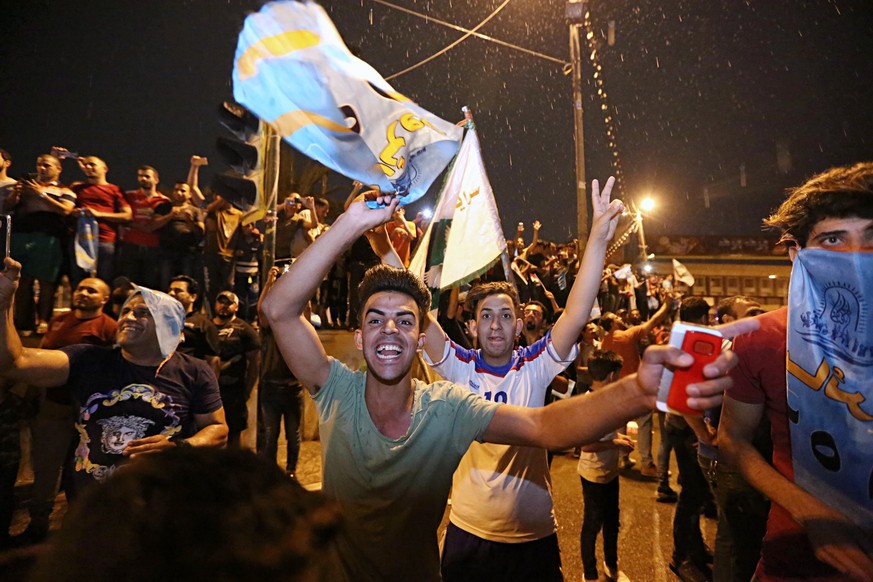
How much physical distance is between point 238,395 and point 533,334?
3979mm

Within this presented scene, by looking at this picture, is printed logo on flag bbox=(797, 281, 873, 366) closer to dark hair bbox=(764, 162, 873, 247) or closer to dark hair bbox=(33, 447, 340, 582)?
dark hair bbox=(764, 162, 873, 247)

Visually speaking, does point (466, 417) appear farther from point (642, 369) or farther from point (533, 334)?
point (533, 334)

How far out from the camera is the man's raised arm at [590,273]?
288 centimetres

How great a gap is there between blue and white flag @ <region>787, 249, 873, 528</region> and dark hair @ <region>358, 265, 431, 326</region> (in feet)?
5.28

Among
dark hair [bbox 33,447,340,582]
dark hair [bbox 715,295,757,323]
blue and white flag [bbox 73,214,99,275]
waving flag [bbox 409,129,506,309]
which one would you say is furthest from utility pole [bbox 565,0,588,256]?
dark hair [bbox 33,447,340,582]

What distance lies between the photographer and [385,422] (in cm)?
232

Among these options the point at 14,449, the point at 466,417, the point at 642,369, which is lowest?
the point at 14,449

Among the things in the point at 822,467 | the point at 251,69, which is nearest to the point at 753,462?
the point at 822,467

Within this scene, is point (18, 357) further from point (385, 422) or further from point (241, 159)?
point (241, 159)

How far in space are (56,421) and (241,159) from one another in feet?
9.62

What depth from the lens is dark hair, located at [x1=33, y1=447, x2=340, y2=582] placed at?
66cm

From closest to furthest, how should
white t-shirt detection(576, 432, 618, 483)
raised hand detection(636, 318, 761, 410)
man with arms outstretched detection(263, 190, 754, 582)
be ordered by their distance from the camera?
raised hand detection(636, 318, 761, 410) → man with arms outstretched detection(263, 190, 754, 582) → white t-shirt detection(576, 432, 618, 483)

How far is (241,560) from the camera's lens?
682mm

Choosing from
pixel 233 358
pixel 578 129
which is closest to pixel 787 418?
pixel 233 358
